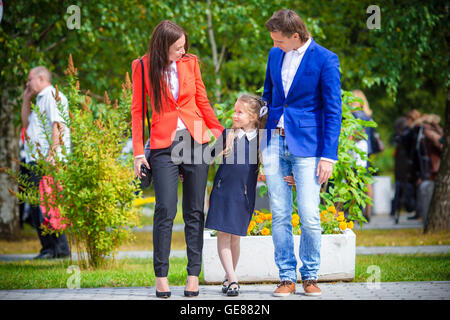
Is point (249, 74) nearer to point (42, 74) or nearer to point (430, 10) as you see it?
point (430, 10)

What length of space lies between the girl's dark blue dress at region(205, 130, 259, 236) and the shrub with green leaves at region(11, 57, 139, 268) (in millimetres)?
1655

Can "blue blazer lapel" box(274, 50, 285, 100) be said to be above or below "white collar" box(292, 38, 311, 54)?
below

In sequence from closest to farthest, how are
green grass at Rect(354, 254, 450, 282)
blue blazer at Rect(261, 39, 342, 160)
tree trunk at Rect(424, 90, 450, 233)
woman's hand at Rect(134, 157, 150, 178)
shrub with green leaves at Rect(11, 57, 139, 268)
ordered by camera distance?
blue blazer at Rect(261, 39, 342, 160) → woman's hand at Rect(134, 157, 150, 178) → green grass at Rect(354, 254, 450, 282) → shrub with green leaves at Rect(11, 57, 139, 268) → tree trunk at Rect(424, 90, 450, 233)

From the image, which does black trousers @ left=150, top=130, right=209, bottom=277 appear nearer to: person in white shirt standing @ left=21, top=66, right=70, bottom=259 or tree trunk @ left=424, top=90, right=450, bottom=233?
person in white shirt standing @ left=21, top=66, right=70, bottom=259

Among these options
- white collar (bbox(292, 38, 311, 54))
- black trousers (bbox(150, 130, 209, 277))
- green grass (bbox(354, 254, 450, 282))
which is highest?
white collar (bbox(292, 38, 311, 54))

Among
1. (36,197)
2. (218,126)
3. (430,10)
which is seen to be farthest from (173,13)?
(218,126)

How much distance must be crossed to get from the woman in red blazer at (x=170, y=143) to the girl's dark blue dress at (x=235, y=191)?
0.48 ft

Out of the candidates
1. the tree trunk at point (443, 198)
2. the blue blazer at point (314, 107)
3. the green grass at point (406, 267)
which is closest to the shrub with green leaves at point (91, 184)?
the blue blazer at point (314, 107)

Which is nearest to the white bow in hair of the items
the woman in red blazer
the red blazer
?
the red blazer

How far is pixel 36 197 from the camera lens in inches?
264

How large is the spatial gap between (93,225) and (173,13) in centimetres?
505

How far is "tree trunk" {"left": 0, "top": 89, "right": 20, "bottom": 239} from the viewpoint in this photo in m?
10.7

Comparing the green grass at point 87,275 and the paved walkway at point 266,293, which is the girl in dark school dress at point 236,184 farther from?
the green grass at point 87,275

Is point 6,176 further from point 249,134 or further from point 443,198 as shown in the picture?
point 443,198
